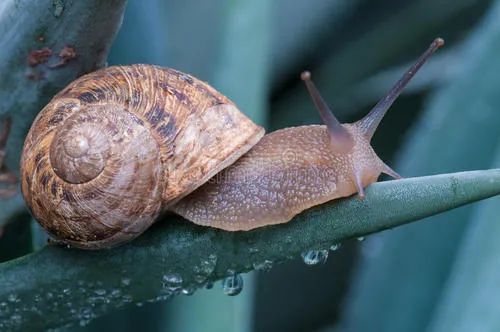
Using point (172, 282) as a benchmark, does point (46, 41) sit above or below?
above

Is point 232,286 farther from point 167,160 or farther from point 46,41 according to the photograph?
point 46,41

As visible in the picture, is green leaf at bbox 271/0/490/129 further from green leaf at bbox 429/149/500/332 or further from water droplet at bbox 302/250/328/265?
water droplet at bbox 302/250/328/265

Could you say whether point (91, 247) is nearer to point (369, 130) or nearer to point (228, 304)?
point (228, 304)

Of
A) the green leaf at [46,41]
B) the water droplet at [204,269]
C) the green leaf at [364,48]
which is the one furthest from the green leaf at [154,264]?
the green leaf at [364,48]

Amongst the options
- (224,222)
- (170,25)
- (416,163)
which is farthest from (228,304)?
(170,25)

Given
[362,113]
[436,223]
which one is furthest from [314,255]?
[362,113]

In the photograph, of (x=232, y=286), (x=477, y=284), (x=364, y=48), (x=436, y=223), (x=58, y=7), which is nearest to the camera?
(x=58, y=7)

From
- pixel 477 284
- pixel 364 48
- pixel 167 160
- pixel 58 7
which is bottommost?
pixel 477 284
